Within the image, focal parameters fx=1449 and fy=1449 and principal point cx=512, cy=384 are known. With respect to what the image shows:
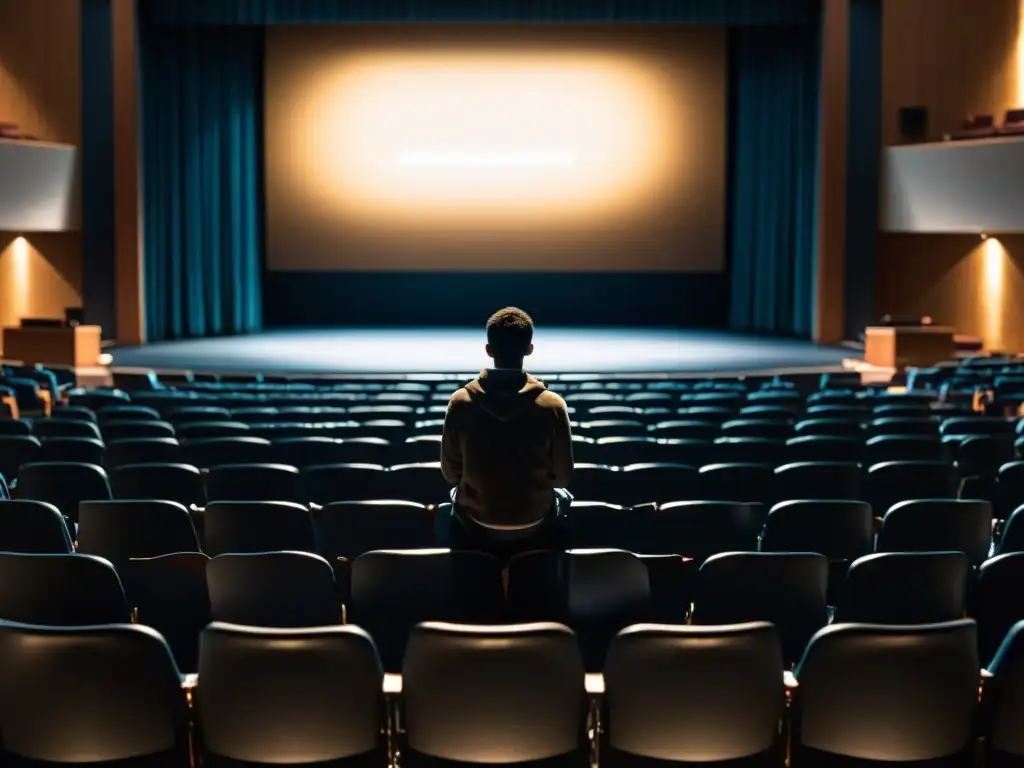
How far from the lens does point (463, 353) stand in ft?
60.0

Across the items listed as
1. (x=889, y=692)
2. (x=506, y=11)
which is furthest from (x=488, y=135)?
(x=889, y=692)

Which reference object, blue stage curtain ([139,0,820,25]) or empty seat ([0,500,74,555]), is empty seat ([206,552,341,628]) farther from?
blue stage curtain ([139,0,820,25])

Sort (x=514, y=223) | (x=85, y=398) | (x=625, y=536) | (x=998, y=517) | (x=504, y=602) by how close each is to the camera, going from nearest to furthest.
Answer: (x=504, y=602), (x=625, y=536), (x=998, y=517), (x=85, y=398), (x=514, y=223)

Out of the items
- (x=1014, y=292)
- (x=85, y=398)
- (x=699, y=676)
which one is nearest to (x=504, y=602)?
(x=699, y=676)

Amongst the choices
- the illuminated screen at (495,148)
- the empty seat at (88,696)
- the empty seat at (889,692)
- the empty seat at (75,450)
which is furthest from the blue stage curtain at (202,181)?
the empty seat at (889,692)

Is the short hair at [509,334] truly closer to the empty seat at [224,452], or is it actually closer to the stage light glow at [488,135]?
the empty seat at [224,452]

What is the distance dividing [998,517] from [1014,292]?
14.9 metres

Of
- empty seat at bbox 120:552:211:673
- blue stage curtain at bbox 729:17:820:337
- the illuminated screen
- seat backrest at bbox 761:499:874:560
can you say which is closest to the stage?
blue stage curtain at bbox 729:17:820:337

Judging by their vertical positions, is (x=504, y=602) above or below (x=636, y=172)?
below

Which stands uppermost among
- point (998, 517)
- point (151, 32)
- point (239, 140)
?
point (151, 32)

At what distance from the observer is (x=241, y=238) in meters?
22.5

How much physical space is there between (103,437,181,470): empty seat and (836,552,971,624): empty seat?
15.5ft

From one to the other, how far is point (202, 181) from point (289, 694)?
1955 centimetres

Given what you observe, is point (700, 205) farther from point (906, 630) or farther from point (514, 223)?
point (906, 630)
